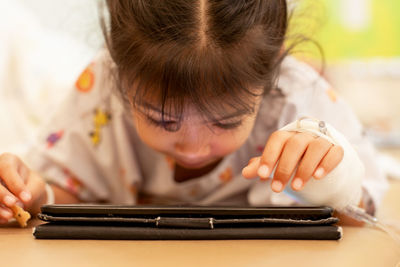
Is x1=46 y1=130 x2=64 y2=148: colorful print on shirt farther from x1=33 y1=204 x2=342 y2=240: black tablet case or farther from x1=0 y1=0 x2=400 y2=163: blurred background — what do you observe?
x1=33 y1=204 x2=342 y2=240: black tablet case

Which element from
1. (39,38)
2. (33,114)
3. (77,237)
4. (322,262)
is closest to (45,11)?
(39,38)

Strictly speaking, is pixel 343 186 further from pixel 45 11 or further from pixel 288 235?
pixel 45 11

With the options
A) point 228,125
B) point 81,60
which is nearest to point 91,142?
point 228,125

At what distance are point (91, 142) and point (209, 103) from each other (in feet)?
1.22

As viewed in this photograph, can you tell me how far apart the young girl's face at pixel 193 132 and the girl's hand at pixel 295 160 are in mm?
96

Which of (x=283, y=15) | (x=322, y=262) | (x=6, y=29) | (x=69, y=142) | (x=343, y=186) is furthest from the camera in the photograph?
Result: (x=6, y=29)

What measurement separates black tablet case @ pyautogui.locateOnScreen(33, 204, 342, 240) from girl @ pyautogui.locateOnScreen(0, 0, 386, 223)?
3cm

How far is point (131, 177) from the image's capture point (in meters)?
0.87

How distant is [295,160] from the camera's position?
1.63ft

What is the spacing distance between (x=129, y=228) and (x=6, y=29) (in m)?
1.04

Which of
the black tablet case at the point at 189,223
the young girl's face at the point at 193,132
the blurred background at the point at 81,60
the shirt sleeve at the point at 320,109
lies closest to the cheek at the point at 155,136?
the young girl's face at the point at 193,132

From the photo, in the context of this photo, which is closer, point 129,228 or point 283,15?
point 129,228

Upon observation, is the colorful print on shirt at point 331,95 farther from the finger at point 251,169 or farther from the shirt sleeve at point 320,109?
the finger at point 251,169

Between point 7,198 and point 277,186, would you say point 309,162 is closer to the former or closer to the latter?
point 277,186
